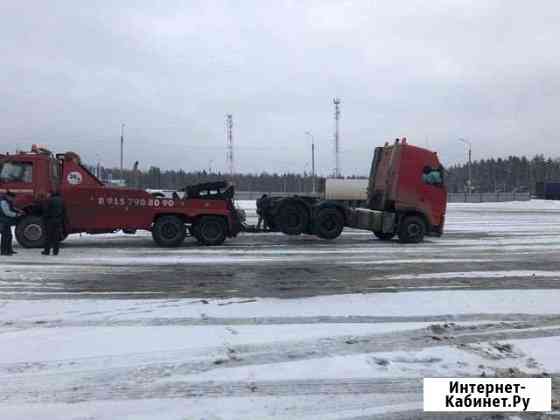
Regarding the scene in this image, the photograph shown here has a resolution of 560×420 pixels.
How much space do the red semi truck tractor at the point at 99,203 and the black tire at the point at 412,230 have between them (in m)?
5.72

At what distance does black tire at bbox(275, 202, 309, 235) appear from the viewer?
17125 millimetres

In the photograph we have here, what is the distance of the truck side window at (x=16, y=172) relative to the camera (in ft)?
49.7

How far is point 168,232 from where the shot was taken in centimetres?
1605

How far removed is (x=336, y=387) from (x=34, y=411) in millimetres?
2581

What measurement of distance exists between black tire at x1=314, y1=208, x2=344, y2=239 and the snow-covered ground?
14.2 ft

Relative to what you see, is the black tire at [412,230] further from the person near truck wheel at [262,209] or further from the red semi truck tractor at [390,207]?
the person near truck wheel at [262,209]

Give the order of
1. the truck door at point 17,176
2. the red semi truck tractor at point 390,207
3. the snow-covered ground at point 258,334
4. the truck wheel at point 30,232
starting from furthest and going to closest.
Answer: the red semi truck tractor at point 390,207
the truck door at point 17,176
the truck wheel at point 30,232
the snow-covered ground at point 258,334

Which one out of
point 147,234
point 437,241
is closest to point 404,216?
point 437,241

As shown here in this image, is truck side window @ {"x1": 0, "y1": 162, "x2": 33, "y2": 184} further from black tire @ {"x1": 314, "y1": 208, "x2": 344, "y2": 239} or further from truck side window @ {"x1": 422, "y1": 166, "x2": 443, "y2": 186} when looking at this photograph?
truck side window @ {"x1": 422, "y1": 166, "x2": 443, "y2": 186}

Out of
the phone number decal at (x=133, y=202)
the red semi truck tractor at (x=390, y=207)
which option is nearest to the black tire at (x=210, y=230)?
the phone number decal at (x=133, y=202)

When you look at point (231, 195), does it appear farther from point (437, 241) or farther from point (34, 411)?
point (34, 411)

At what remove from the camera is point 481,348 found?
6.31 m

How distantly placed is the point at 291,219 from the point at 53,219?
6869mm

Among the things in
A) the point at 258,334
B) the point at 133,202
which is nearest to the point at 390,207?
the point at 133,202
